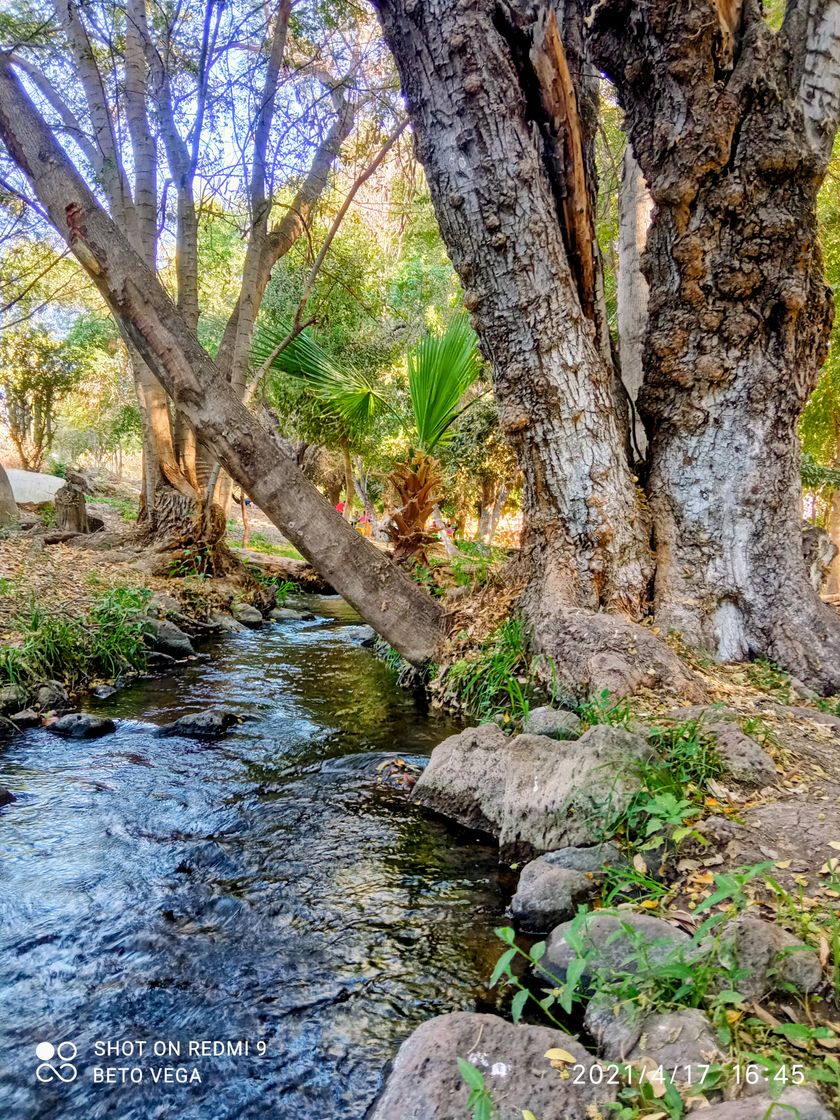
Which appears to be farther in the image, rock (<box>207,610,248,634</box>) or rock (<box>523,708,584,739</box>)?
rock (<box>207,610,248,634</box>)

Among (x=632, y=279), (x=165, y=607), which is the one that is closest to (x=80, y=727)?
(x=165, y=607)

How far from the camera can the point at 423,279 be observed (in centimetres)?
1481

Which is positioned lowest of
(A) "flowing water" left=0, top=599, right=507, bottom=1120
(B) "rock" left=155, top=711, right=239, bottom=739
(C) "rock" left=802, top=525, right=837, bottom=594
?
(A) "flowing water" left=0, top=599, right=507, bottom=1120

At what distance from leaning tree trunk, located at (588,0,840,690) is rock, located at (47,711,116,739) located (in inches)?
134

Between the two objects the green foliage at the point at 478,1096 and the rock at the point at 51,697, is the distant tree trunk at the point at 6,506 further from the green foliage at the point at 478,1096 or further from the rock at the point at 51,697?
the green foliage at the point at 478,1096

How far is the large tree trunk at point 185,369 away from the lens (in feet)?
12.3

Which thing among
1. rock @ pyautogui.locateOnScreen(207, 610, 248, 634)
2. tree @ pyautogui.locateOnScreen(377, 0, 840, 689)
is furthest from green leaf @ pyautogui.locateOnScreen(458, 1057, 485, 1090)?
rock @ pyautogui.locateOnScreen(207, 610, 248, 634)

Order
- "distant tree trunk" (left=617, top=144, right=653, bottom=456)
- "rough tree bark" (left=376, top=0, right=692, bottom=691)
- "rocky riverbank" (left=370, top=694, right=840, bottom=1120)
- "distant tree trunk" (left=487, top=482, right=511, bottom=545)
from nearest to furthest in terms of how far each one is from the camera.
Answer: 1. "rocky riverbank" (left=370, top=694, right=840, bottom=1120)
2. "rough tree bark" (left=376, top=0, right=692, bottom=691)
3. "distant tree trunk" (left=617, top=144, right=653, bottom=456)
4. "distant tree trunk" (left=487, top=482, right=511, bottom=545)

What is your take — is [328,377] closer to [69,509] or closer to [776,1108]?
[69,509]

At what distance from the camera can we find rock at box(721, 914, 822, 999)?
1442 millimetres

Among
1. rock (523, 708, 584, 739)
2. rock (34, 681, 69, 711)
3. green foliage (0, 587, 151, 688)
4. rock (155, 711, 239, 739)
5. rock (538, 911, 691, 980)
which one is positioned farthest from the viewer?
green foliage (0, 587, 151, 688)

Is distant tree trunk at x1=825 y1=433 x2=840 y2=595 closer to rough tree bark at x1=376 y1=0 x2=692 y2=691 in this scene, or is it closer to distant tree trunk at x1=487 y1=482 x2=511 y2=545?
distant tree trunk at x1=487 y1=482 x2=511 y2=545

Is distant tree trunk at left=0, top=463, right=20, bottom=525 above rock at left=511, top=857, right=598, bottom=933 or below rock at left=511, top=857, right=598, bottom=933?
above

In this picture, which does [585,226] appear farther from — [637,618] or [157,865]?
[157,865]
